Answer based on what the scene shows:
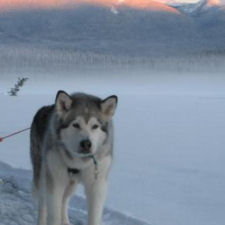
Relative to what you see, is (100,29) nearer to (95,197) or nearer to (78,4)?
(78,4)

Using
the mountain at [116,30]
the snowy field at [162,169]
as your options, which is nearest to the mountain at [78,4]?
the mountain at [116,30]

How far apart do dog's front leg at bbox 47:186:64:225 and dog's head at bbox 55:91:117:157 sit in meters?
0.30

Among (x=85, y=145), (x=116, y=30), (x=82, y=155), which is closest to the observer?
(x=85, y=145)

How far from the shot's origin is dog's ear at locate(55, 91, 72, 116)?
3.49 m

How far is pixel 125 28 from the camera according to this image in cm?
15800

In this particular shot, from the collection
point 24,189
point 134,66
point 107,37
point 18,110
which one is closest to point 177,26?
point 107,37

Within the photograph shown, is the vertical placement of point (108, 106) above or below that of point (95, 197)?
above

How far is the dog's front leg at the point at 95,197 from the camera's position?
3656mm

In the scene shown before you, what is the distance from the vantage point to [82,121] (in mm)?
3426

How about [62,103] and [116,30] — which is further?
[116,30]

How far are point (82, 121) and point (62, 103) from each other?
203mm

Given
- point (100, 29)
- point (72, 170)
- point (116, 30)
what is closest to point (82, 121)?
point (72, 170)

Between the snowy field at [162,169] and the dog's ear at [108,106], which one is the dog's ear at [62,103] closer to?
the dog's ear at [108,106]

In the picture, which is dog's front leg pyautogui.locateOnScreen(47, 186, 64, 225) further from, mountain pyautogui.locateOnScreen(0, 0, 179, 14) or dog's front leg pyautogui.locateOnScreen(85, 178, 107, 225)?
mountain pyautogui.locateOnScreen(0, 0, 179, 14)
